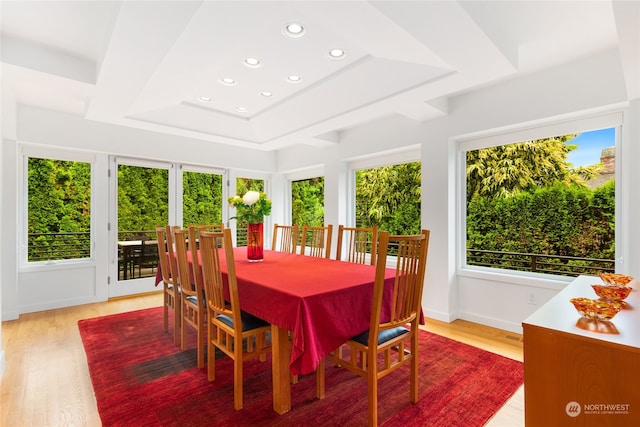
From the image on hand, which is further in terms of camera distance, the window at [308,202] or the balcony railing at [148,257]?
the window at [308,202]

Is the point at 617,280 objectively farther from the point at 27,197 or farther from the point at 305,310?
the point at 27,197

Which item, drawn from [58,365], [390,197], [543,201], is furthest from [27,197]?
[543,201]

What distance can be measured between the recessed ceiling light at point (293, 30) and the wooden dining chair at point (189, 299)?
165 cm

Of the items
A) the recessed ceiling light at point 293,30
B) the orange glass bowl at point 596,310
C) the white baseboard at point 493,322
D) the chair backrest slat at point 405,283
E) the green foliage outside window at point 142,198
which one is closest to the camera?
the orange glass bowl at point 596,310

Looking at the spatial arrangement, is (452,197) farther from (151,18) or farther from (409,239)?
(151,18)

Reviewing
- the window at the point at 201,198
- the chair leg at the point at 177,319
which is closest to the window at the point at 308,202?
the window at the point at 201,198

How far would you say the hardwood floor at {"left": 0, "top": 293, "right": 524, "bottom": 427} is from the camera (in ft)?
6.00

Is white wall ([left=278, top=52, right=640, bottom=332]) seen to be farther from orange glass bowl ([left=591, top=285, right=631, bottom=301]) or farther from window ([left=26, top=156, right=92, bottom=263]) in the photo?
window ([left=26, top=156, right=92, bottom=263])

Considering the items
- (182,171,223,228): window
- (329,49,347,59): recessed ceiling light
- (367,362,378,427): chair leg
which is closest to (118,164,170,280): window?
(182,171,223,228): window

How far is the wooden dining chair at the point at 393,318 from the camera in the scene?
1.65m

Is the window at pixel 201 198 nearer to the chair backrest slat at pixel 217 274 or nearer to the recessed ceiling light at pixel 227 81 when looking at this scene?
the recessed ceiling light at pixel 227 81

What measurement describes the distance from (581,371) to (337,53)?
244 centimetres

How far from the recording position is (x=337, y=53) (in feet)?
8.27

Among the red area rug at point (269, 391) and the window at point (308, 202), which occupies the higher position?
the window at point (308, 202)
